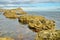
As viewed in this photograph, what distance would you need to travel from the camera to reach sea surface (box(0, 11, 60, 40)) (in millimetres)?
4363

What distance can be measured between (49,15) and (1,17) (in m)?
1.21

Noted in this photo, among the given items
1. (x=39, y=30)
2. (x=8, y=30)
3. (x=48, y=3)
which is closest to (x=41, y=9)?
(x=48, y=3)

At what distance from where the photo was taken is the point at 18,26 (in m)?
4.52

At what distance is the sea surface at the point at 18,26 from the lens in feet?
14.3

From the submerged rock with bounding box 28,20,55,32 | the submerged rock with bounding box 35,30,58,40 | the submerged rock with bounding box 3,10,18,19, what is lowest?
the submerged rock with bounding box 35,30,58,40

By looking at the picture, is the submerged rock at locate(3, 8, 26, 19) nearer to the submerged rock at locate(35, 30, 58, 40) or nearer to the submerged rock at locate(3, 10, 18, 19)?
the submerged rock at locate(3, 10, 18, 19)

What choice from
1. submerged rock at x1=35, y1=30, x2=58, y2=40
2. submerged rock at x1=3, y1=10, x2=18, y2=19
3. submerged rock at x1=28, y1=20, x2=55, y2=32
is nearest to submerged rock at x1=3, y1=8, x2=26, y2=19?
submerged rock at x1=3, y1=10, x2=18, y2=19

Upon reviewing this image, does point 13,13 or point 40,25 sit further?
point 13,13

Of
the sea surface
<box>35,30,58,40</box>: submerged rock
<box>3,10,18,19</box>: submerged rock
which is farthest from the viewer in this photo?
<box>3,10,18,19</box>: submerged rock

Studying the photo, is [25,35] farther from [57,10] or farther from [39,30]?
[57,10]

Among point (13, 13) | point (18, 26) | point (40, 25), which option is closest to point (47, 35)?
point (40, 25)

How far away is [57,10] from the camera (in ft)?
15.1

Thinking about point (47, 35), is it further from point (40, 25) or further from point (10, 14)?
point (10, 14)

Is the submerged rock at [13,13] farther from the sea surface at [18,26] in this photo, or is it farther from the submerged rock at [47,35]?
the submerged rock at [47,35]
